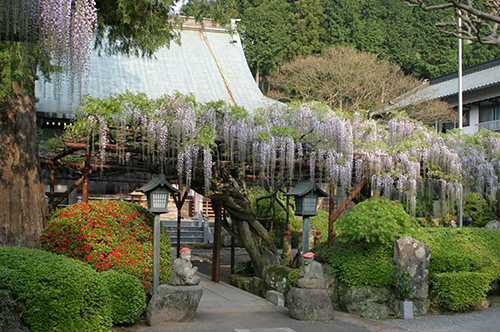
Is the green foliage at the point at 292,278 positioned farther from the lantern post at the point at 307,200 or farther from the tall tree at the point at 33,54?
the tall tree at the point at 33,54

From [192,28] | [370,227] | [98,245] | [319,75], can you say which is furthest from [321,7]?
[98,245]

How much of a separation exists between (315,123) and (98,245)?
201 inches

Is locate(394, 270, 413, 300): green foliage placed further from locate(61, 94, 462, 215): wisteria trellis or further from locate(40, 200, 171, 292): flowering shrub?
locate(40, 200, 171, 292): flowering shrub

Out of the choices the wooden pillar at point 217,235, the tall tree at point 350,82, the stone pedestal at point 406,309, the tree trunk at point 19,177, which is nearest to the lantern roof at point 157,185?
the tree trunk at point 19,177

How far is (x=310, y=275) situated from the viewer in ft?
25.9

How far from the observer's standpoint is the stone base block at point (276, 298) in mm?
8977

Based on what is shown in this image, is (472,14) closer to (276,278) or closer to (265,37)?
(276,278)

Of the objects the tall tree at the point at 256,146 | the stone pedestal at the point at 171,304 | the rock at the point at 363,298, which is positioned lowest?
the rock at the point at 363,298

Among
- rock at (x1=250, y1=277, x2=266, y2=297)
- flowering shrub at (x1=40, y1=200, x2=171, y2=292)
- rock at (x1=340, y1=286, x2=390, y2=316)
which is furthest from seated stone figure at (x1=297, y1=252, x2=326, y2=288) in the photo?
rock at (x1=250, y1=277, x2=266, y2=297)

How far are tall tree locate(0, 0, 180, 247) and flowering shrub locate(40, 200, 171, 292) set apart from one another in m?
0.53

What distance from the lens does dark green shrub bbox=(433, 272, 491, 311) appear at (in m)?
8.73

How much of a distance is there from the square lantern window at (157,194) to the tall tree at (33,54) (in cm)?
180

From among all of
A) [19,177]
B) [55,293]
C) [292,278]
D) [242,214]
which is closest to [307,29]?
[242,214]

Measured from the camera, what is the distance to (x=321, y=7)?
109 feet
